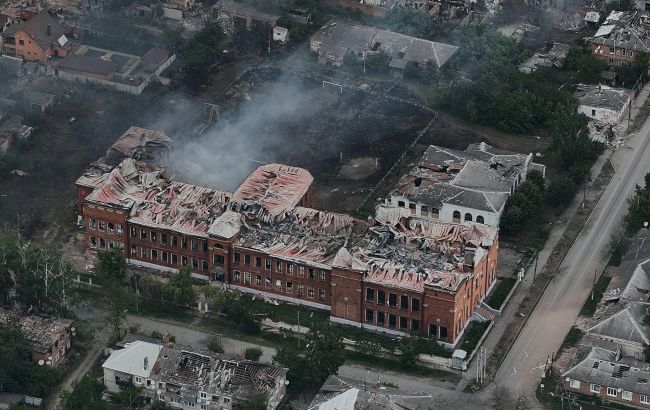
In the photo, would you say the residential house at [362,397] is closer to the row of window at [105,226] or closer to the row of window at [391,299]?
the row of window at [391,299]

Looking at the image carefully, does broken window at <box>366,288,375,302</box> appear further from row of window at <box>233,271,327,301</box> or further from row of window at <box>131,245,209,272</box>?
row of window at <box>131,245,209,272</box>

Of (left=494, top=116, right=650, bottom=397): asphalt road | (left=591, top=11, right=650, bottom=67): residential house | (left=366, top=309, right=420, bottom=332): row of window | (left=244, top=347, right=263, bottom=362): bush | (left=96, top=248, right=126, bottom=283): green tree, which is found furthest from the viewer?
(left=591, top=11, right=650, bottom=67): residential house

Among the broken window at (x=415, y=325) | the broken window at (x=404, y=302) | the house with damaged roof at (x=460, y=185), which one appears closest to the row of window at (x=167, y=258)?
the house with damaged roof at (x=460, y=185)

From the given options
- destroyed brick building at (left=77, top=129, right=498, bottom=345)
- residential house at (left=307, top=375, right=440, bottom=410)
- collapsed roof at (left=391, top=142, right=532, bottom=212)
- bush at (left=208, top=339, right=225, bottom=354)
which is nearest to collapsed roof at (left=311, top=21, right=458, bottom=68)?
collapsed roof at (left=391, top=142, right=532, bottom=212)

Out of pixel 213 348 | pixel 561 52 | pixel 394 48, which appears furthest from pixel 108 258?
pixel 561 52

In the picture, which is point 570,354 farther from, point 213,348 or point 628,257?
point 213,348
